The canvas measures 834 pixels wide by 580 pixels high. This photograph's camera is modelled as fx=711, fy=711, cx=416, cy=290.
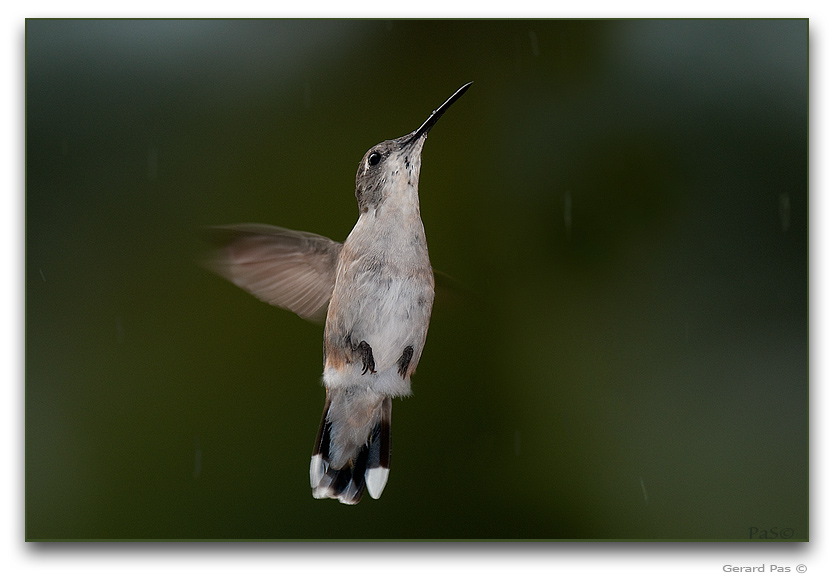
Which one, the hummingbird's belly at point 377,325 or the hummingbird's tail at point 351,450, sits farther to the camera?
the hummingbird's tail at point 351,450

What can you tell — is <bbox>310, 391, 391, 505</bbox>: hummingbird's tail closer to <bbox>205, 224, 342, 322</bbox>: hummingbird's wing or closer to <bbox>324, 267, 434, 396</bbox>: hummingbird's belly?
<bbox>324, 267, 434, 396</bbox>: hummingbird's belly

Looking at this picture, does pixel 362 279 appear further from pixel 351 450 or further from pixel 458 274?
pixel 351 450

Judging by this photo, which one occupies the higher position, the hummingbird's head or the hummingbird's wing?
the hummingbird's head

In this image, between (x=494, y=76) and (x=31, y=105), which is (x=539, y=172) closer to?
(x=494, y=76)

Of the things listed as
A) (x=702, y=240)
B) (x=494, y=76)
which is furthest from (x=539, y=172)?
(x=702, y=240)

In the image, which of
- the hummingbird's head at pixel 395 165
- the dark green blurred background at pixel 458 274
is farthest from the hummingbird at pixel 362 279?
the dark green blurred background at pixel 458 274

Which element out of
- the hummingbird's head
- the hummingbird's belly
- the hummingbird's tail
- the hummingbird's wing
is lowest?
the hummingbird's tail

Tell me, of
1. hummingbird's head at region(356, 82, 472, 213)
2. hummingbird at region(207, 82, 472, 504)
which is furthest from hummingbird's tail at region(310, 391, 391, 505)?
hummingbird's head at region(356, 82, 472, 213)

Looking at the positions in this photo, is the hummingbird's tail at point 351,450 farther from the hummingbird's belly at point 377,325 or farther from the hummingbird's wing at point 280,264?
the hummingbird's wing at point 280,264
